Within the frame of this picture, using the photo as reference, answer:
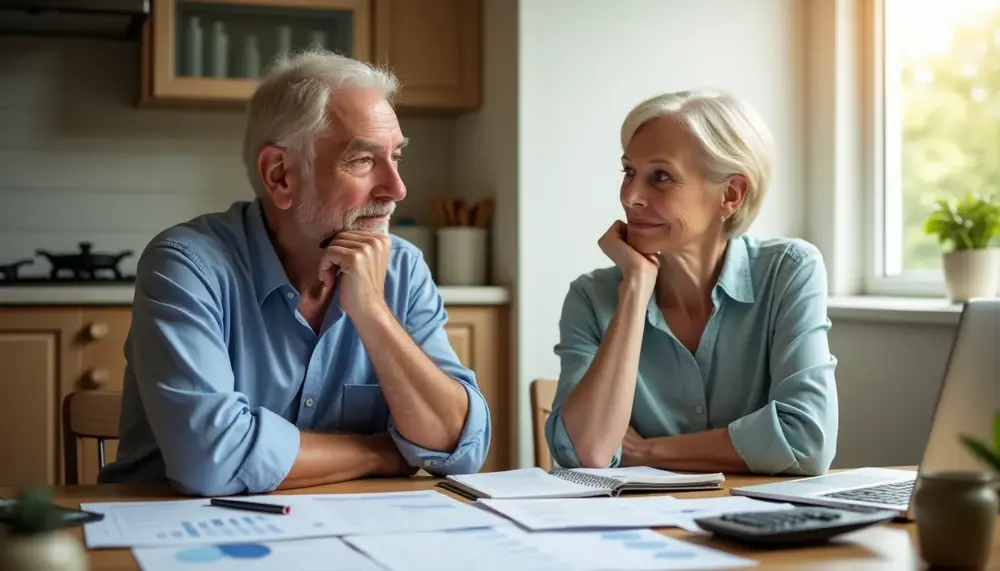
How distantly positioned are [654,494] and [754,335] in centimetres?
70

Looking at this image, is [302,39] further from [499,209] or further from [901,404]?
[901,404]

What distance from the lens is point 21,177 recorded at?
3.71 m

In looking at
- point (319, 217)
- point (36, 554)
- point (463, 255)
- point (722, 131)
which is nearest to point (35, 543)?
point (36, 554)

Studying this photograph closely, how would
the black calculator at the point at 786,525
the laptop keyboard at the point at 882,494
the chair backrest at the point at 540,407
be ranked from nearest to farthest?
the black calculator at the point at 786,525 < the laptop keyboard at the point at 882,494 < the chair backrest at the point at 540,407

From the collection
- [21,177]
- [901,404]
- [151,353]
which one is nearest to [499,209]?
[901,404]

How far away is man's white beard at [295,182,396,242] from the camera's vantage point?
1931 mm

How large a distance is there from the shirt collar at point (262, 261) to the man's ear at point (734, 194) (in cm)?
85

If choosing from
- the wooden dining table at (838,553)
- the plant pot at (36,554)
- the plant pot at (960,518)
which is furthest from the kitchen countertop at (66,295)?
the plant pot at (960,518)

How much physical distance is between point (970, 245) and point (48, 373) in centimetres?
240

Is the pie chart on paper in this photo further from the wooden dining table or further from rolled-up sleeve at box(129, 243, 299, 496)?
rolled-up sleeve at box(129, 243, 299, 496)

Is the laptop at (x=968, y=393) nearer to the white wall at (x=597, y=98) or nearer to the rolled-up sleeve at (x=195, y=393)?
the rolled-up sleeve at (x=195, y=393)

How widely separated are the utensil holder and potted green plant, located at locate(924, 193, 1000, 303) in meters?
1.35

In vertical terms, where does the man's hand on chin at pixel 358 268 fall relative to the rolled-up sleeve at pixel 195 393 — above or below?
above

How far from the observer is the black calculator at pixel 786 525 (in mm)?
1138
